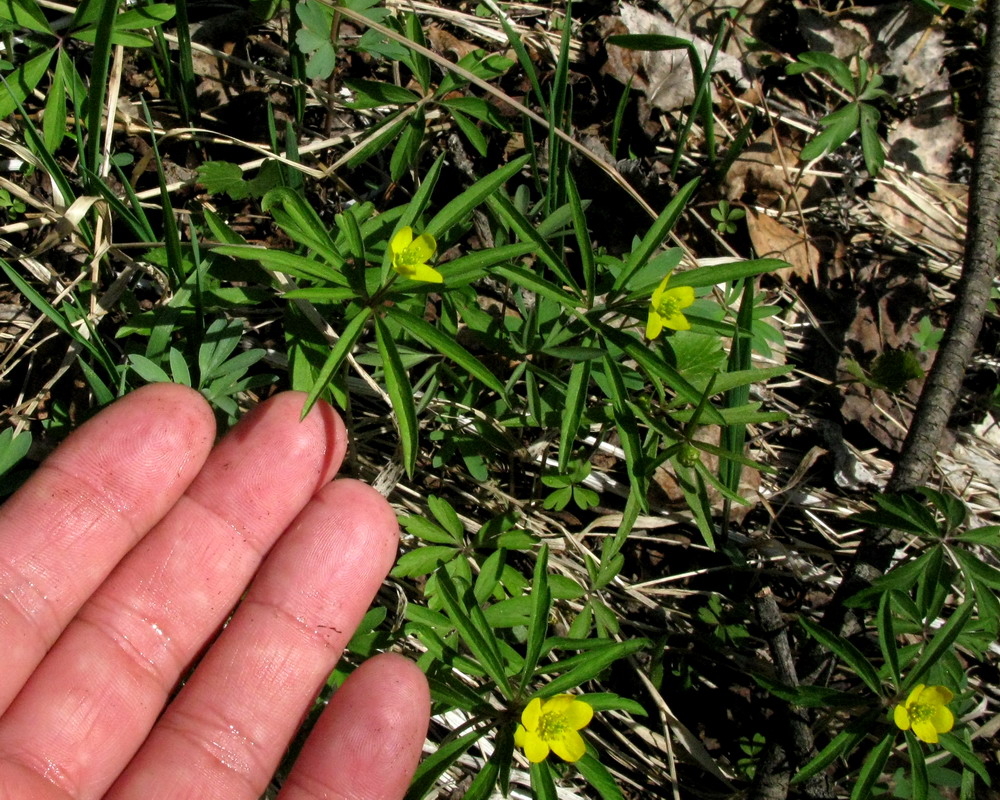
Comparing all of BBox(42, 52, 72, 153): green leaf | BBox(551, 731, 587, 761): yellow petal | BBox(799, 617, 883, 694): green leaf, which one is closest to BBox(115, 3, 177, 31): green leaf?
BBox(42, 52, 72, 153): green leaf

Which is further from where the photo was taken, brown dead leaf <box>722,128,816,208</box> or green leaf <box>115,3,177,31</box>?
brown dead leaf <box>722,128,816,208</box>

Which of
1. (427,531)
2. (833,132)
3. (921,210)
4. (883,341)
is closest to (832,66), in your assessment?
(833,132)

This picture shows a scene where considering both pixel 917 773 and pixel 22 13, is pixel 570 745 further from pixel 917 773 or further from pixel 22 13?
pixel 22 13

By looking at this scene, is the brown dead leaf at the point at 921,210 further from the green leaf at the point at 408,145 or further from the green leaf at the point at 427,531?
the green leaf at the point at 427,531

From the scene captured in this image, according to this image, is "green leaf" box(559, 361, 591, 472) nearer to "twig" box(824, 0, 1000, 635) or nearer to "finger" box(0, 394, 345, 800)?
"finger" box(0, 394, 345, 800)

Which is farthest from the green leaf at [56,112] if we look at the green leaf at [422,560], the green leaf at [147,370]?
the green leaf at [422,560]

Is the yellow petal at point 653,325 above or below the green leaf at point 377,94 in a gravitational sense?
below
